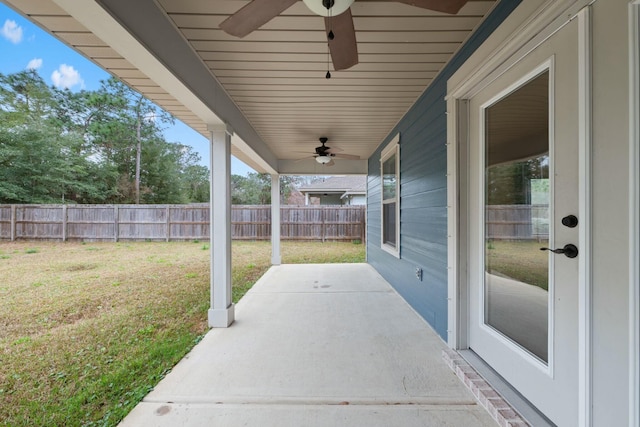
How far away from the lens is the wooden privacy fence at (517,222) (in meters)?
1.47

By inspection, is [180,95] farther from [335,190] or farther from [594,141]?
[335,190]

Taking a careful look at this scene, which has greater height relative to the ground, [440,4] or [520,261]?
[440,4]

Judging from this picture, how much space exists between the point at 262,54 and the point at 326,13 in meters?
1.01

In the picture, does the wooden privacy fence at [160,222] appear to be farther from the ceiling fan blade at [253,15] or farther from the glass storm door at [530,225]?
the ceiling fan blade at [253,15]

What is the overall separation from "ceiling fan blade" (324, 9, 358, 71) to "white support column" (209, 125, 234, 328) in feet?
5.40

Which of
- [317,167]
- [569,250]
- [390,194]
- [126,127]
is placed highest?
[126,127]

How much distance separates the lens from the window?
12.8 ft

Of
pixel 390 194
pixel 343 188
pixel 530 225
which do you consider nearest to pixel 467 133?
pixel 530 225

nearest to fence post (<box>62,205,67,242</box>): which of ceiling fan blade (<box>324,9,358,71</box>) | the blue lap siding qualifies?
the blue lap siding

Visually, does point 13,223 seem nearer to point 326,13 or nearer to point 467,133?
point 326,13

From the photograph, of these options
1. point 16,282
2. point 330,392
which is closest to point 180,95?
point 330,392

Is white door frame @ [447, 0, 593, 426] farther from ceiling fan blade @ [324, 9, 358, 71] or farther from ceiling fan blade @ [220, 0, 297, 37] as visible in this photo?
ceiling fan blade @ [220, 0, 297, 37]

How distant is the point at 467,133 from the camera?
84.8 inches

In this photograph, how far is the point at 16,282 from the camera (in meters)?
4.61
